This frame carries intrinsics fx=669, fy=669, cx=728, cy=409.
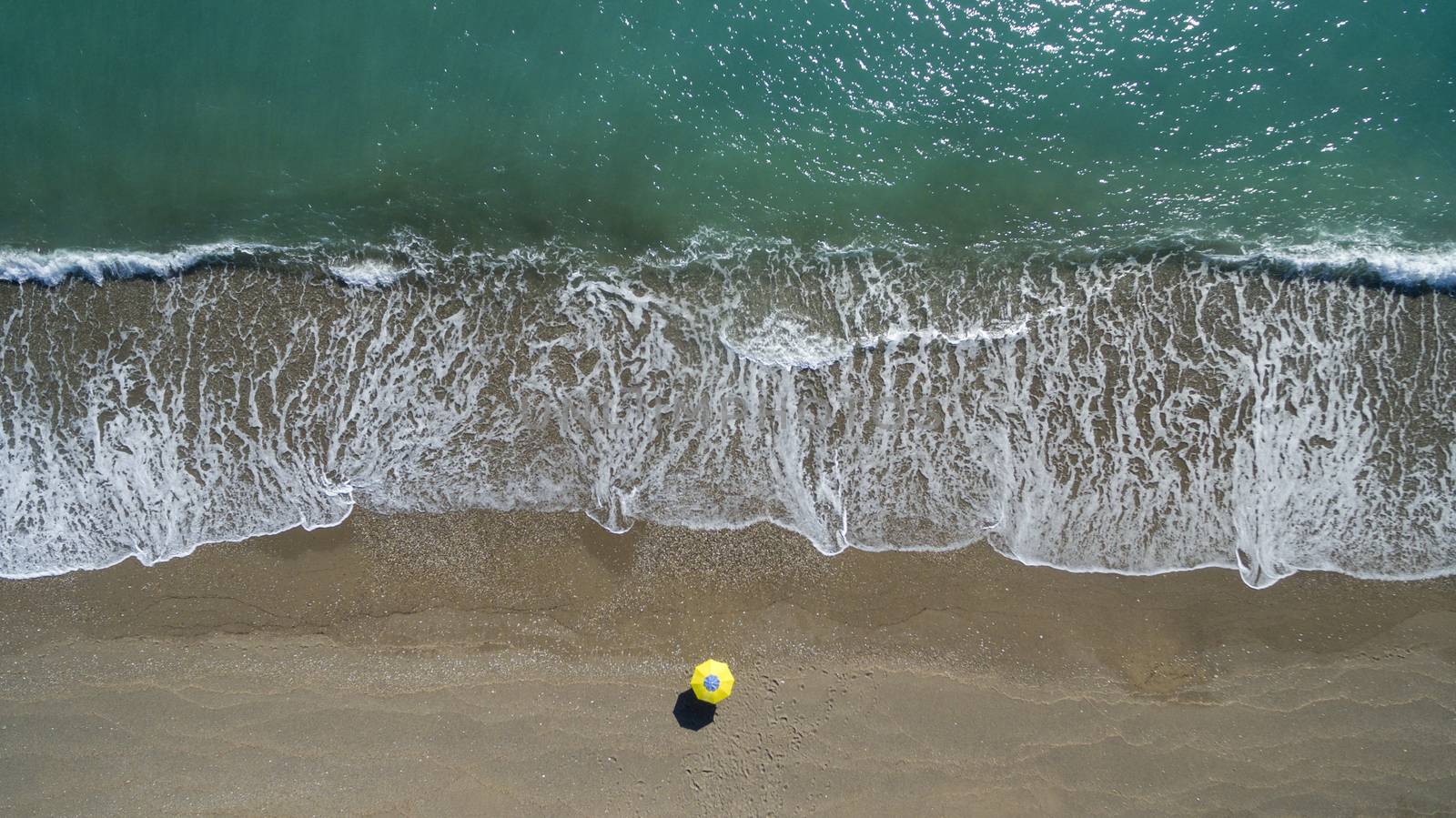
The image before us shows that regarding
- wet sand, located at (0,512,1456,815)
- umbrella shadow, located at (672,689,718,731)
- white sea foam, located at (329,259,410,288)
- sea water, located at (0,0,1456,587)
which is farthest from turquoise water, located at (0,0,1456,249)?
umbrella shadow, located at (672,689,718,731)

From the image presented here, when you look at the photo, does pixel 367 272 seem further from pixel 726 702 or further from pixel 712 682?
pixel 726 702

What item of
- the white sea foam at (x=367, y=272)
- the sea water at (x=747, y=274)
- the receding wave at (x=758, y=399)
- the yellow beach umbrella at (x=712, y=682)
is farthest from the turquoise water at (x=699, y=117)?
the yellow beach umbrella at (x=712, y=682)

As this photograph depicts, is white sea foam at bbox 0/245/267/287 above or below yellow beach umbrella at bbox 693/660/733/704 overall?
above

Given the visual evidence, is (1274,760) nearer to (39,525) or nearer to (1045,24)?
(1045,24)

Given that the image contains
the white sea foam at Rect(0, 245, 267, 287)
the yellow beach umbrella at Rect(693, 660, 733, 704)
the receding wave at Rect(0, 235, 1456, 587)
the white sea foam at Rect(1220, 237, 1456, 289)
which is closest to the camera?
the yellow beach umbrella at Rect(693, 660, 733, 704)

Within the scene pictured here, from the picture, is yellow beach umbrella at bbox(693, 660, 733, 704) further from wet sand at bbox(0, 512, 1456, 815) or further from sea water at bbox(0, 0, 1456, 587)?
sea water at bbox(0, 0, 1456, 587)

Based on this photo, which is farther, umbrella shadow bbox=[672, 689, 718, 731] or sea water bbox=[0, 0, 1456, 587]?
sea water bbox=[0, 0, 1456, 587]

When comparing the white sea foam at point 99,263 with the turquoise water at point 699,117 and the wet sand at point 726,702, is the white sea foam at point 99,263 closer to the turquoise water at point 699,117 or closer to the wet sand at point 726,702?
the turquoise water at point 699,117
